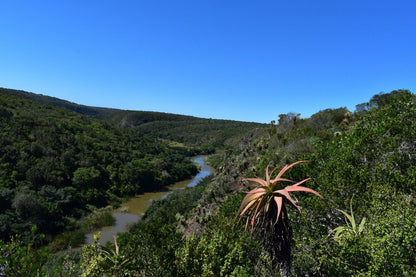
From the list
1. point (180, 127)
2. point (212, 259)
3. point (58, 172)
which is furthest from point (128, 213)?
point (180, 127)

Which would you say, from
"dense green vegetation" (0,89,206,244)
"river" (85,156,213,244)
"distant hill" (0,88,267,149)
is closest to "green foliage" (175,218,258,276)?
"river" (85,156,213,244)

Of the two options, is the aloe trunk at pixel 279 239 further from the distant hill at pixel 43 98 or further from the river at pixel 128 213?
the distant hill at pixel 43 98

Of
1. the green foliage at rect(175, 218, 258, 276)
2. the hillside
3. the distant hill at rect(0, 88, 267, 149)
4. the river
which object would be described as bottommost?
the river

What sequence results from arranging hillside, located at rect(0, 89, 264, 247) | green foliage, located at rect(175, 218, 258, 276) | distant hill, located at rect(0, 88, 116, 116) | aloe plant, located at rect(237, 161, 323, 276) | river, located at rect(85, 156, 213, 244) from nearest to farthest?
aloe plant, located at rect(237, 161, 323, 276) < green foliage, located at rect(175, 218, 258, 276) < hillside, located at rect(0, 89, 264, 247) < river, located at rect(85, 156, 213, 244) < distant hill, located at rect(0, 88, 116, 116)

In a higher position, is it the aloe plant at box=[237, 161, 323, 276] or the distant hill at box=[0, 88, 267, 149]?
the distant hill at box=[0, 88, 267, 149]

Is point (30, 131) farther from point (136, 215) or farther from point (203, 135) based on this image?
point (203, 135)

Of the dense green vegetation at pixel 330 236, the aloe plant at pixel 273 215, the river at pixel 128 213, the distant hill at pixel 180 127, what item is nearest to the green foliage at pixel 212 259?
the dense green vegetation at pixel 330 236

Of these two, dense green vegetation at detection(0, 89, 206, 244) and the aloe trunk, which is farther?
dense green vegetation at detection(0, 89, 206, 244)

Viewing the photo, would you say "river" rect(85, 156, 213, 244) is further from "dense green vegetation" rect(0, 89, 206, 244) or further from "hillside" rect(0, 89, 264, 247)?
"dense green vegetation" rect(0, 89, 206, 244)

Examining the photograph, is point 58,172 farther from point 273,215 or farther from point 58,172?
point 273,215

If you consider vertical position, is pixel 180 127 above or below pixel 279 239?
above

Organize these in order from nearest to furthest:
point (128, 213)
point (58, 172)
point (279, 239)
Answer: point (279, 239)
point (58, 172)
point (128, 213)

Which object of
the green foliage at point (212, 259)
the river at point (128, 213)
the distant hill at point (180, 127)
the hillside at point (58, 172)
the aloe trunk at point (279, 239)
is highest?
the distant hill at point (180, 127)

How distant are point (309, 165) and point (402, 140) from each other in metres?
4.48
